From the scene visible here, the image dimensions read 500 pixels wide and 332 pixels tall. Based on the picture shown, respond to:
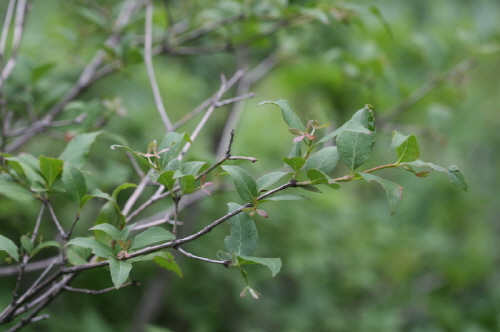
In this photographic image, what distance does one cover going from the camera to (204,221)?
5.42 ft

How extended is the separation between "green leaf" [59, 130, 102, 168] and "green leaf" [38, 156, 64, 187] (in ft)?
0.15

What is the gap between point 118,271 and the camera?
442 millimetres

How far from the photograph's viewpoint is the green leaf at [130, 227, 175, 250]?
0.47m

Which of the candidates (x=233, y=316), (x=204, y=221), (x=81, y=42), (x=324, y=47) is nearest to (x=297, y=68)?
(x=324, y=47)

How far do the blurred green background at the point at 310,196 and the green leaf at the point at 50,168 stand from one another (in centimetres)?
23

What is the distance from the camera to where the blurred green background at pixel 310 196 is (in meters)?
1.15

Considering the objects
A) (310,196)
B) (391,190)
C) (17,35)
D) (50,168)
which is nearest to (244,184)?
(391,190)

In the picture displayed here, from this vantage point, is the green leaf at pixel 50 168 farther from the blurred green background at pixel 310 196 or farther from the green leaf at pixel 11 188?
the blurred green background at pixel 310 196

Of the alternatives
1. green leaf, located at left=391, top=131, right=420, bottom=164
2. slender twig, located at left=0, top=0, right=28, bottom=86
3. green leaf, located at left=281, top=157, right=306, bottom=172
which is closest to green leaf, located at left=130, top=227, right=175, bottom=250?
green leaf, located at left=281, top=157, right=306, bottom=172

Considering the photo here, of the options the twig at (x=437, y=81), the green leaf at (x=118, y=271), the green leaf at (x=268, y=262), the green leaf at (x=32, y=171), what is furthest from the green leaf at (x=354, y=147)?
the twig at (x=437, y=81)

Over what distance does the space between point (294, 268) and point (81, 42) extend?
1013 millimetres

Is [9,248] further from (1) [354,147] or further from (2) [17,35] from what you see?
(2) [17,35]

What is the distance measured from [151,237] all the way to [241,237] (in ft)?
0.32

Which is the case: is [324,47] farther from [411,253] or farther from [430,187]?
[430,187]
